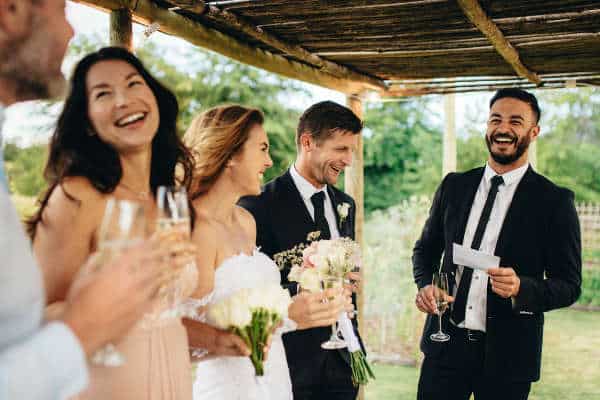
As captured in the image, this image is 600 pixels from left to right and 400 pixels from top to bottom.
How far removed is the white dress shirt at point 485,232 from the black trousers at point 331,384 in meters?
0.78

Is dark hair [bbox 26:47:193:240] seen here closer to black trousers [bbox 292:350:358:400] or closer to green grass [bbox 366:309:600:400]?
black trousers [bbox 292:350:358:400]

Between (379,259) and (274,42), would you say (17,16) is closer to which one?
(274,42)

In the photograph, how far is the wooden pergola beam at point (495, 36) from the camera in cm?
318

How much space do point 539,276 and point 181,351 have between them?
2398mm

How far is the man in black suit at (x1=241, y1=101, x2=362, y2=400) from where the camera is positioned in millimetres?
3520

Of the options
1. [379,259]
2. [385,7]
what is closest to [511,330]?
[385,7]

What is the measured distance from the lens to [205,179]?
2.94 m

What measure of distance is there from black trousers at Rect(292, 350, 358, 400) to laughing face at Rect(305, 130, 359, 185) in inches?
42.1

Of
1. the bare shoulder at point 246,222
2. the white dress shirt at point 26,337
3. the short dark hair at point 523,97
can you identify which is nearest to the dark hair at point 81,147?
the white dress shirt at point 26,337

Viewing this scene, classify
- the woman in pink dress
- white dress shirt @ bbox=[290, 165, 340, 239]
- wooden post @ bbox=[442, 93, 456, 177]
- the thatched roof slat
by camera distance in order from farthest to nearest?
1. wooden post @ bbox=[442, 93, 456, 177]
2. white dress shirt @ bbox=[290, 165, 340, 239]
3. the thatched roof slat
4. the woman in pink dress

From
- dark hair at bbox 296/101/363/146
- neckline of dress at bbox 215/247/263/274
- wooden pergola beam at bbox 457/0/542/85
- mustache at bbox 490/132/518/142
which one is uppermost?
wooden pergola beam at bbox 457/0/542/85

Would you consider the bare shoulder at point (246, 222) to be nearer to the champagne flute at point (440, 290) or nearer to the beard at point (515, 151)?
the champagne flute at point (440, 290)

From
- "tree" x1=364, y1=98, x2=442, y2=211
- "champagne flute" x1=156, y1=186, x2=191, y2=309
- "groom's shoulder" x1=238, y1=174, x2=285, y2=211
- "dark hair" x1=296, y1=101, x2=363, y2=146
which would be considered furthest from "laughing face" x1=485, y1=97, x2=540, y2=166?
"tree" x1=364, y1=98, x2=442, y2=211

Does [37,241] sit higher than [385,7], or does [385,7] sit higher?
[385,7]
